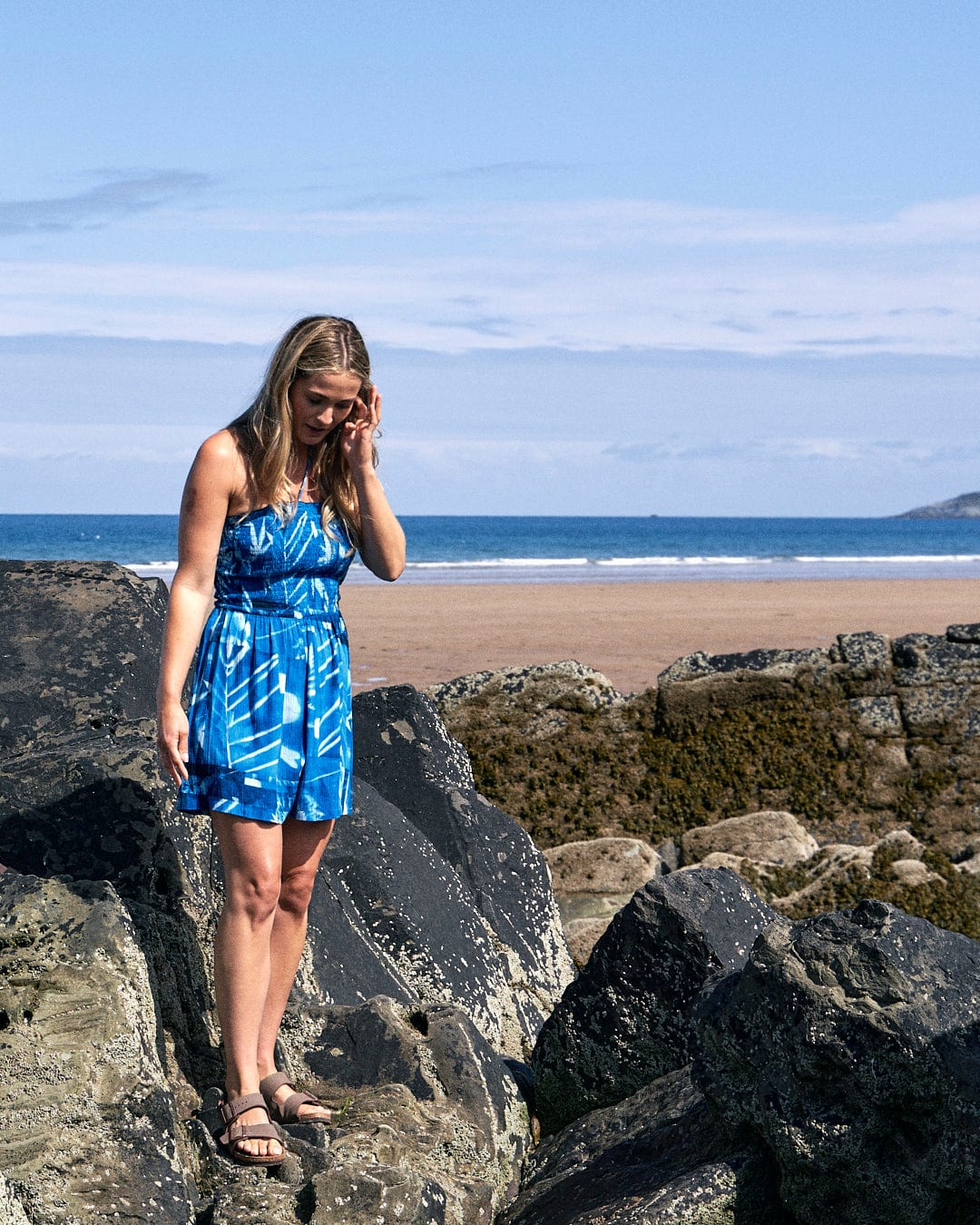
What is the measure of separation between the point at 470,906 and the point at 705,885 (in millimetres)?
1090

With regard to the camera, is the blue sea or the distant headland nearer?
the blue sea

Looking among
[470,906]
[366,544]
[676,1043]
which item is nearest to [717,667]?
[470,906]

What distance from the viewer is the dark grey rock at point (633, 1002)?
14.0ft

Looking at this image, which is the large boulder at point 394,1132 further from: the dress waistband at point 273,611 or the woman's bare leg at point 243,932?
the dress waistband at point 273,611

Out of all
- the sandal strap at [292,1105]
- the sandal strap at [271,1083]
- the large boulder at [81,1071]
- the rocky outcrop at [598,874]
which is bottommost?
the rocky outcrop at [598,874]

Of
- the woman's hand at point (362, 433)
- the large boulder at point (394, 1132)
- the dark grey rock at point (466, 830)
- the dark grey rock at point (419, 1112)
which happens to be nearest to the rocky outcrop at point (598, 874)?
the dark grey rock at point (466, 830)

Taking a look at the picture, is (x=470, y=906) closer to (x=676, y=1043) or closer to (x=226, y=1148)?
(x=676, y=1043)

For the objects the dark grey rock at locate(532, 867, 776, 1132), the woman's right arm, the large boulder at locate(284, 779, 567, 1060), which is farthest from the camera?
the large boulder at locate(284, 779, 567, 1060)

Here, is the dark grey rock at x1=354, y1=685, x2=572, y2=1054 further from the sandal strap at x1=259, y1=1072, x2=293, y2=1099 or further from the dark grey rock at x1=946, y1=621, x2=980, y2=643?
the dark grey rock at x1=946, y1=621, x2=980, y2=643

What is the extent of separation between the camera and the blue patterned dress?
3.57 meters

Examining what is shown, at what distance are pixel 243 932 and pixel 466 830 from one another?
2.15m

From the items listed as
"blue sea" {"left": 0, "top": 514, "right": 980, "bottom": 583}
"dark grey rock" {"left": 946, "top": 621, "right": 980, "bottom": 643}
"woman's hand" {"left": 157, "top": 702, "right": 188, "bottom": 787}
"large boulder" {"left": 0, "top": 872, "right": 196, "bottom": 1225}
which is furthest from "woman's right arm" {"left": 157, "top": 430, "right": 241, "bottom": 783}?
"blue sea" {"left": 0, "top": 514, "right": 980, "bottom": 583}

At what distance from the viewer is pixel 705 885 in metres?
4.55

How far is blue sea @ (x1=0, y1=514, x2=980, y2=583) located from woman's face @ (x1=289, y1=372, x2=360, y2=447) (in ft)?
100
